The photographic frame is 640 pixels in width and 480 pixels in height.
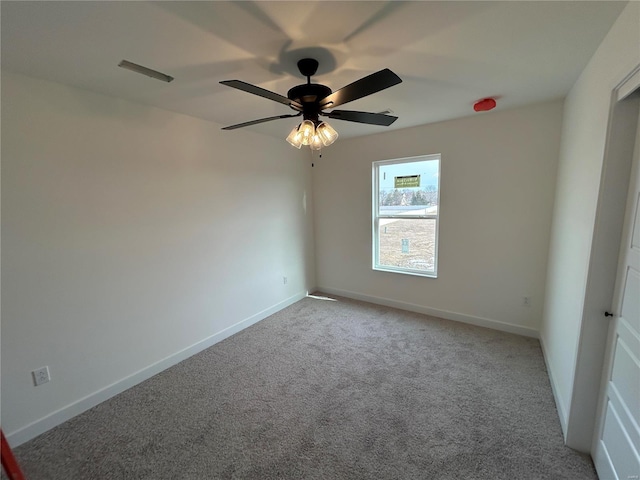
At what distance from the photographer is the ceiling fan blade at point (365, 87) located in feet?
3.97

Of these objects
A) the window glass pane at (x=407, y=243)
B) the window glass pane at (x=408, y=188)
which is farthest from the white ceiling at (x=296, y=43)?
the window glass pane at (x=407, y=243)

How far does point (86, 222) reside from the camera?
6.54 feet

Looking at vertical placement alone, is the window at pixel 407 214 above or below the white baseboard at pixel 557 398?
above

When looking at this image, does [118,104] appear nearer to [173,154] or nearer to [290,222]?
[173,154]

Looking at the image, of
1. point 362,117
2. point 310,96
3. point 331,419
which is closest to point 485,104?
point 362,117

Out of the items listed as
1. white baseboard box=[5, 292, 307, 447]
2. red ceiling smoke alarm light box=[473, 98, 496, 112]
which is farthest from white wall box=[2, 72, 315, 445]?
red ceiling smoke alarm light box=[473, 98, 496, 112]

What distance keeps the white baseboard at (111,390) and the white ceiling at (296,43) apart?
90.9 inches

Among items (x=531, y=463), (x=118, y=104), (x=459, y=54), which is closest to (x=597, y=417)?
(x=531, y=463)

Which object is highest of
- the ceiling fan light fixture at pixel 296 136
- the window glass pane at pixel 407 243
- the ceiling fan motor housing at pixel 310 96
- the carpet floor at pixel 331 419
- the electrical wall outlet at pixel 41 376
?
the ceiling fan motor housing at pixel 310 96

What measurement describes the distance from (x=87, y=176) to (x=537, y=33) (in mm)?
3022

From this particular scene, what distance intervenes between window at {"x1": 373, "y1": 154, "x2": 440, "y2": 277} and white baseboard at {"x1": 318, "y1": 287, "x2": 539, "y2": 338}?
0.46 m

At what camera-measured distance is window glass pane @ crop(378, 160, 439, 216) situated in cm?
333

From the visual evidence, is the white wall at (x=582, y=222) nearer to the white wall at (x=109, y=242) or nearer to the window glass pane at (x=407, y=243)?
the window glass pane at (x=407, y=243)

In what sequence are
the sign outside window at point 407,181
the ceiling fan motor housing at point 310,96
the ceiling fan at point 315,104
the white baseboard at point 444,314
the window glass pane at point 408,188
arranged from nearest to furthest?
the ceiling fan at point 315,104
the ceiling fan motor housing at point 310,96
the white baseboard at point 444,314
the window glass pane at point 408,188
the sign outside window at point 407,181
